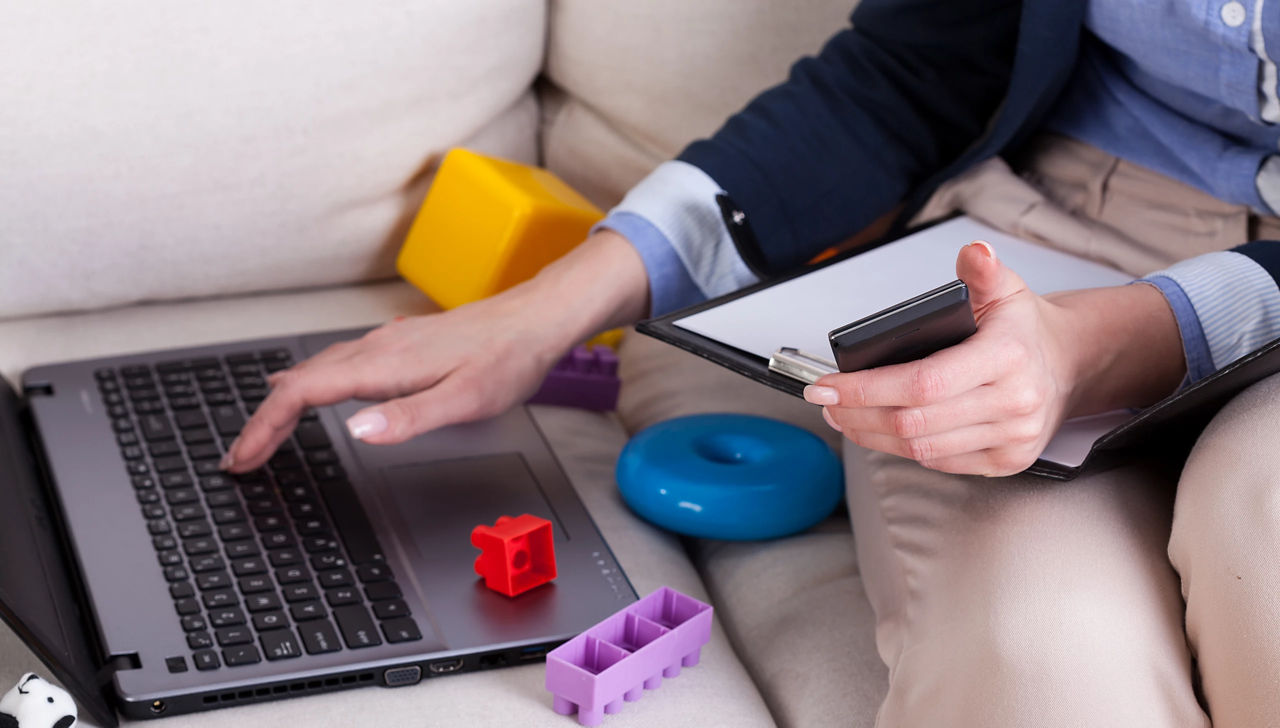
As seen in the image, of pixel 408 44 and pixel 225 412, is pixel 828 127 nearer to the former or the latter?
pixel 408 44

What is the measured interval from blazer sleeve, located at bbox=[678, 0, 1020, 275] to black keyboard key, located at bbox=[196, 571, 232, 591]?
0.41 metres

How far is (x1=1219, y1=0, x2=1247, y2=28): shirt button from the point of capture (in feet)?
2.30

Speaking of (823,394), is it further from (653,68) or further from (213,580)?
(653,68)

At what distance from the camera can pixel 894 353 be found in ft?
1.72

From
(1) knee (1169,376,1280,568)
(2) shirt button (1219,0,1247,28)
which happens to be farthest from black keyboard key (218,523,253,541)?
(2) shirt button (1219,0,1247,28)

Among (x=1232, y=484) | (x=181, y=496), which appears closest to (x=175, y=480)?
(x=181, y=496)

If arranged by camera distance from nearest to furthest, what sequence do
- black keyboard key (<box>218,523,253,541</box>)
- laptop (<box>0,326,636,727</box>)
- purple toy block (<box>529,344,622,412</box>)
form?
laptop (<box>0,326,636,727</box>) → black keyboard key (<box>218,523,253,541</box>) → purple toy block (<box>529,344,622,412</box>)

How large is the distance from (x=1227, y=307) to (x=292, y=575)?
52cm

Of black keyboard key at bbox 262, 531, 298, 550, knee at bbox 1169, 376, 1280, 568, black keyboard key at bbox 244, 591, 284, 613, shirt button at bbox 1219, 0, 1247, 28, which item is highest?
shirt button at bbox 1219, 0, 1247, 28

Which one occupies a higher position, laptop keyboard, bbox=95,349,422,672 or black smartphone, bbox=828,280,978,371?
black smartphone, bbox=828,280,978,371

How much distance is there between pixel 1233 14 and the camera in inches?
27.7

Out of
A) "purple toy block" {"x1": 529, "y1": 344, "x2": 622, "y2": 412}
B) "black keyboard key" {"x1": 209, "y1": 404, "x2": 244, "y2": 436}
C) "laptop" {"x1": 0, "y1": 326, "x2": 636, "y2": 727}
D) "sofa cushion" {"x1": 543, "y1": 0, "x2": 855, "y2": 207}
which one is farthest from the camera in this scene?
"sofa cushion" {"x1": 543, "y1": 0, "x2": 855, "y2": 207}

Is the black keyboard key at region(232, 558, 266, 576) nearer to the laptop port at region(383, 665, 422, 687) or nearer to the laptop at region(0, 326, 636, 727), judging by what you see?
the laptop at region(0, 326, 636, 727)

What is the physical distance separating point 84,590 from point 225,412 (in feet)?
0.66
